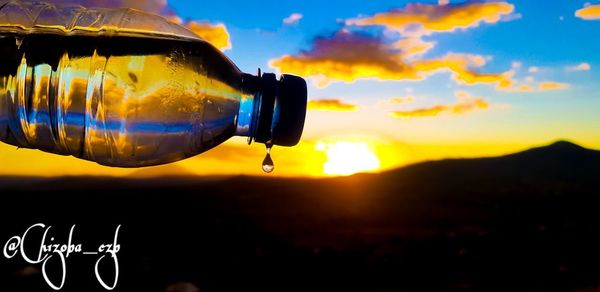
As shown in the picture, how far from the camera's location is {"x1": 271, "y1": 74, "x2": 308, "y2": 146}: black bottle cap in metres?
1.01

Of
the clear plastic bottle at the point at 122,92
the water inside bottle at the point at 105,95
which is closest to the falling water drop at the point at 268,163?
the clear plastic bottle at the point at 122,92

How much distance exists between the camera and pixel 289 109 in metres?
1.02

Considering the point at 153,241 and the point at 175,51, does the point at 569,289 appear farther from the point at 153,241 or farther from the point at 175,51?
the point at 175,51

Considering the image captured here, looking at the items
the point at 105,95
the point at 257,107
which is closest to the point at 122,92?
the point at 105,95

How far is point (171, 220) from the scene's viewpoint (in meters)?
5.39

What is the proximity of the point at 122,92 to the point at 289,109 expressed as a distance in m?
0.36

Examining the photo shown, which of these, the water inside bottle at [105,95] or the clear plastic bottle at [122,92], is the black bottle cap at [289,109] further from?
the water inside bottle at [105,95]

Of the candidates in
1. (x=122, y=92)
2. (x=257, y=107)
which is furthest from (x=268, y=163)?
(x=122, y=92)

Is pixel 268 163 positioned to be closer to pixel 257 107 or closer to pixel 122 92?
pixel 257 107

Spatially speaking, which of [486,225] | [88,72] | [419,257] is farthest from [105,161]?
[486,225]

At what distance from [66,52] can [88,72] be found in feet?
0.22

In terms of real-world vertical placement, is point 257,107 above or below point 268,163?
above

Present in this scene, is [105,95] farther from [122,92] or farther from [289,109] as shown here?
[289,109]

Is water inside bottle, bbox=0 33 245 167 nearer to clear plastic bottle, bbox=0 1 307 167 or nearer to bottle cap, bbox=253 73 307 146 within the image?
clear plastic bottle, bbox=0 1 307 167
